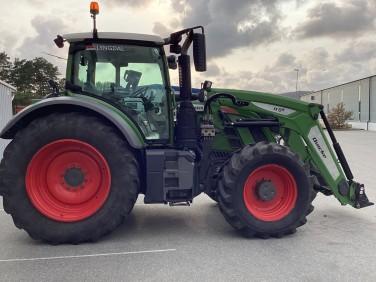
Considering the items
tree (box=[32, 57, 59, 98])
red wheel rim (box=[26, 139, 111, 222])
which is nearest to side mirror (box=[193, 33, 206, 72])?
red wheel rim (box=[26, 139, 111, 222])

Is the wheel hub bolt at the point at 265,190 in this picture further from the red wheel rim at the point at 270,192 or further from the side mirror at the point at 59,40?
the side mirror at the point at 59,40

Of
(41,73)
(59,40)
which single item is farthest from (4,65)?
(59,40)

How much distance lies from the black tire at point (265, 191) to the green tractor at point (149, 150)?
0.01m

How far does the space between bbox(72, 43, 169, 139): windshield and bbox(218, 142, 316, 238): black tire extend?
119cm

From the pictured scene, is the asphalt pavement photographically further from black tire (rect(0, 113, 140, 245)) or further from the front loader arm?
the front loader arm

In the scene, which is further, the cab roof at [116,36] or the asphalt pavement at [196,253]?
the cab roof at [116,36]

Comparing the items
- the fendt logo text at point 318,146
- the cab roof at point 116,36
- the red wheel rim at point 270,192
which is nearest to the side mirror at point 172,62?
the cab roof at point 116,36

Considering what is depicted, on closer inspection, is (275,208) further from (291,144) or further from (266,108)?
(266,108)

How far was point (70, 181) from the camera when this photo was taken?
495 centimetres

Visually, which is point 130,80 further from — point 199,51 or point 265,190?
point 265,190

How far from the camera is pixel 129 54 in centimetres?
517

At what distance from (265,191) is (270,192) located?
0.07m

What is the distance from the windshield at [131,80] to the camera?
17.0 ft

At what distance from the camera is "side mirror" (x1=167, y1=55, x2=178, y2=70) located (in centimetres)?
538
